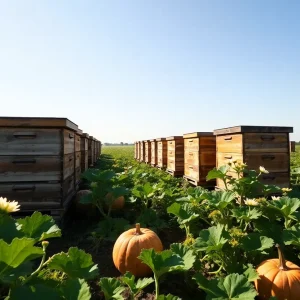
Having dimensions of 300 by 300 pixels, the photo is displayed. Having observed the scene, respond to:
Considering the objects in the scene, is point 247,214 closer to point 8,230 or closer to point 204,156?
point 8,230

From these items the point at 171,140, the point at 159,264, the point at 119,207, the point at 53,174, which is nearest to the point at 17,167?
the point at 53,174

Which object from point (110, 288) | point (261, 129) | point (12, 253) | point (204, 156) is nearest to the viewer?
point (12, 253)

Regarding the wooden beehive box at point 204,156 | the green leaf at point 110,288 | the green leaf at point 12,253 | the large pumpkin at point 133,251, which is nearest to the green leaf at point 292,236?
the large pumpkin at point 133,251

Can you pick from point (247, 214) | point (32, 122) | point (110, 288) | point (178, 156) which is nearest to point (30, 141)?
point (32, 122)

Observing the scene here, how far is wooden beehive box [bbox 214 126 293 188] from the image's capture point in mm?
4336

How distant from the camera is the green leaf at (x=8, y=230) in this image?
65.6 inches

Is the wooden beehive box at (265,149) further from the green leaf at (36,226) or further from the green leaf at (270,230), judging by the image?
the green leaf at (36,226)

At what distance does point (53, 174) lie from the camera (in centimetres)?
394

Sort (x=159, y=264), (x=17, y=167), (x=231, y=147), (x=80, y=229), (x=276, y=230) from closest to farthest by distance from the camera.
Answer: (x=159, y=264), (x=276, y=230), (x=17, y=167), (x=80, y=229), (x=231, y=147)

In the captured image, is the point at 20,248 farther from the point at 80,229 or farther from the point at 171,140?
the point at 171,140

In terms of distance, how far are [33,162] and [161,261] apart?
2674 millimetres

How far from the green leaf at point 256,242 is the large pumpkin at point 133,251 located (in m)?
0.92

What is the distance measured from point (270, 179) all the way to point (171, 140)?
497 cm

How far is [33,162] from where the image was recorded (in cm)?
387
